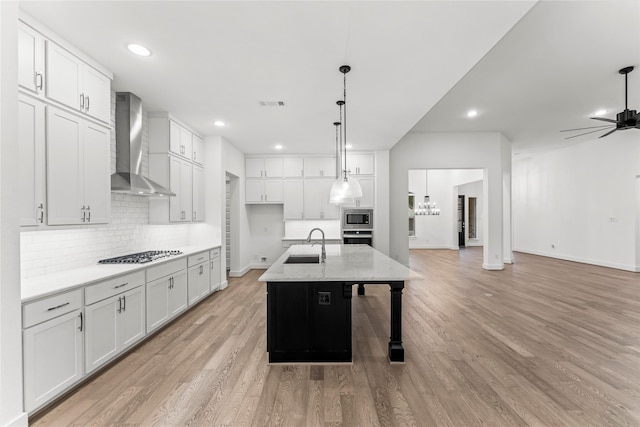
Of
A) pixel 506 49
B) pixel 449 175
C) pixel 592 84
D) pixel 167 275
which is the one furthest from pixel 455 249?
pixel 167 275

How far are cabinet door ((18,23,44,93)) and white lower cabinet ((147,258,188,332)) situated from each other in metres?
1.89

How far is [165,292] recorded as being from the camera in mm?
→ 3449

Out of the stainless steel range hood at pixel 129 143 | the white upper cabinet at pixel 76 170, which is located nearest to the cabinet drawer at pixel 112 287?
the white upper cabinet at pixel 76 170

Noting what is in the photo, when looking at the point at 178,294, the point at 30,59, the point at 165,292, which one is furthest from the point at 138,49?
the point at 178,294

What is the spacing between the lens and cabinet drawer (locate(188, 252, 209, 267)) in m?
4.13

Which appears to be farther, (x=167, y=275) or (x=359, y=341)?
(x=167, y=275)

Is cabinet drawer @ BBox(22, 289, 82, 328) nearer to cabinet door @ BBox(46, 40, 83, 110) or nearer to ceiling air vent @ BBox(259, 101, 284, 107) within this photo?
cabinet door @ BBox(46, 40, 83, 110)

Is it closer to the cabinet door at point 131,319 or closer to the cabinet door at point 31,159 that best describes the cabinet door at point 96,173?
the cabinet door at point 31,159

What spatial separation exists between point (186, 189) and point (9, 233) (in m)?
3.02

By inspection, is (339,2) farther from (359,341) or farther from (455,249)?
(455,249)

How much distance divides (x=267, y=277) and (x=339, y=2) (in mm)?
2113

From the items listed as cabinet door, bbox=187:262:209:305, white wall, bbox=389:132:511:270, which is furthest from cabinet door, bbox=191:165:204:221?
white wall, bbox=389:132:511:270

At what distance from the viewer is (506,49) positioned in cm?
335

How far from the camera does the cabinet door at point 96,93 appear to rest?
2.66 m
